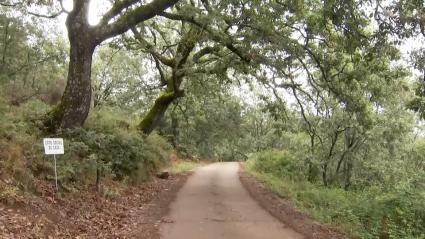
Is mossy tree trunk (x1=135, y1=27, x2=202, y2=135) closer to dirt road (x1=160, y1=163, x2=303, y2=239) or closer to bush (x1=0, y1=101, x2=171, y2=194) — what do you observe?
bush (x1=0, y1=101, x2=171, y2=194)

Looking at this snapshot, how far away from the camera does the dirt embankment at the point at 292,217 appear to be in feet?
32.6

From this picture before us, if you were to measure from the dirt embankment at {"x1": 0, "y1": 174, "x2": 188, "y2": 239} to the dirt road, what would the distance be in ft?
1.40

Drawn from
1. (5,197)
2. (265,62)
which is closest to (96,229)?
(5,197)

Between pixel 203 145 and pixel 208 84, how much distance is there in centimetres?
3051

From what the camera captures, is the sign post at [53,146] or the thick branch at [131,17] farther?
the thick branch at [131,17]

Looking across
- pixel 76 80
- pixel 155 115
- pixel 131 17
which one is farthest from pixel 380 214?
pixel 155 115

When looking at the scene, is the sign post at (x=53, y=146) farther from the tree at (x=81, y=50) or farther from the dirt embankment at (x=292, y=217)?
the dirt embankment at (x=292, y=217)

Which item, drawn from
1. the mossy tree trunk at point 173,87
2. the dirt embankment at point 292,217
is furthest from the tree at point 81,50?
the dirt embankment at point 292,217

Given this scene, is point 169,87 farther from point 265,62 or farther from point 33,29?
point 265,62

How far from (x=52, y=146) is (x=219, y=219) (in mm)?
4308

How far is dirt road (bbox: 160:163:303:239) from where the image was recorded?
941 centimetres

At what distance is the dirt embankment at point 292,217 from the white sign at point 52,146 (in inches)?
222

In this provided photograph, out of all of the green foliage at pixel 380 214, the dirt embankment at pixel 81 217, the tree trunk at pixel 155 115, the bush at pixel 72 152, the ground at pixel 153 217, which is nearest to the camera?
the dirt embankment at pixel 81 217

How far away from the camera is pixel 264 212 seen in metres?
12.4
